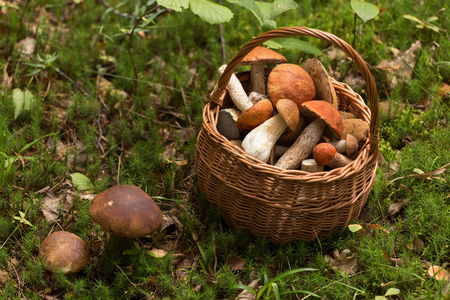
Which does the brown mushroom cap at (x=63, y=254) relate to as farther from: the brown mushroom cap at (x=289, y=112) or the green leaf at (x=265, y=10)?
the green leaf at (x=265, y=10)

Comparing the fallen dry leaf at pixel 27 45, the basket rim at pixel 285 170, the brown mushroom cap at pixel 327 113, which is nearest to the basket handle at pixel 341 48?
the basket rim at pixel 285 170

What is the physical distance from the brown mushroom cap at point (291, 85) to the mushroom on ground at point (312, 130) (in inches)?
4.3

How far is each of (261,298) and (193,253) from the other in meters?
0.55

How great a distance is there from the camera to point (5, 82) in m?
3.93

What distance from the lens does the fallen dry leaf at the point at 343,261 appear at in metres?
2.73

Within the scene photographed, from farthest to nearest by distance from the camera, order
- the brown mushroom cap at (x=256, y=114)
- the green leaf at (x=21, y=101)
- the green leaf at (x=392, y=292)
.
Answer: the green leaf at (x=21, y=101) → the brown mushroom cap at (x=256, y=114) → the green leaf at (x=392, y=292)

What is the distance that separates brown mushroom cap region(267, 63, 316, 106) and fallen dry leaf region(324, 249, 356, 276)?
101 cm

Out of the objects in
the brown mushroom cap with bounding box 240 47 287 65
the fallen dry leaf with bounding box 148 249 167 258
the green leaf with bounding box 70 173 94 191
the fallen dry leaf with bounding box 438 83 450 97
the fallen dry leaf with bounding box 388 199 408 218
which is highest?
the brown mushroom cap with bounding box 240 47 287 65

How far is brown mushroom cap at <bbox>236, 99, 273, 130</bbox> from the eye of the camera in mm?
2926

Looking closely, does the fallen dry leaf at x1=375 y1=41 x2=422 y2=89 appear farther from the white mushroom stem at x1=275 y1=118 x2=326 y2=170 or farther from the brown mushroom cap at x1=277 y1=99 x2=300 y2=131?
the brown mushroom cap at x1=277 y1=99 x2=300 y2=131

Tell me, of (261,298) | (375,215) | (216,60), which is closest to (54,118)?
(216,60)

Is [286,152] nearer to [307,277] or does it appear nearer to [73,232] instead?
[307,277]

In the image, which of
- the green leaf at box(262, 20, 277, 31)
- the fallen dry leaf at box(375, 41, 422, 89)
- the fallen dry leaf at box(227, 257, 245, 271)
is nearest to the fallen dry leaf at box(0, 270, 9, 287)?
the fallen dry leaf at box(227, 257, 245, 271)

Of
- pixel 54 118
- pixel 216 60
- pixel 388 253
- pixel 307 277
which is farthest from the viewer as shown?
pixel 216 60
